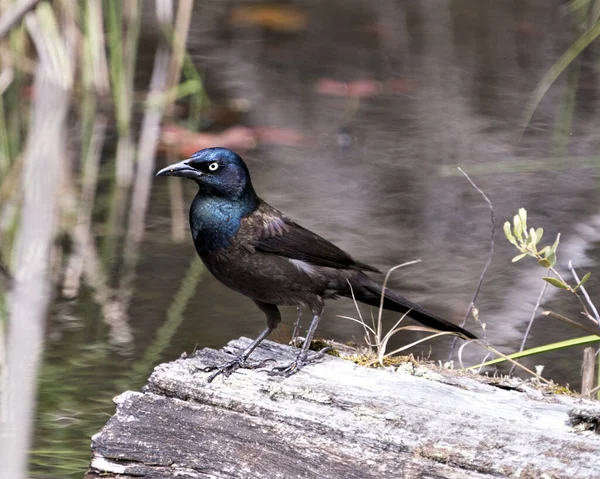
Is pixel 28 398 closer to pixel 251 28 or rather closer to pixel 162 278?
pixel 162 278

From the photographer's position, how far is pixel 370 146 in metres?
7.41

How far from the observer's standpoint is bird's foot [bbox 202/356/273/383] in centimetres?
318

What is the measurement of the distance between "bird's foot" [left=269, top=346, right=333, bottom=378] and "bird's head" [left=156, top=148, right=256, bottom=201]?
0.59 meters

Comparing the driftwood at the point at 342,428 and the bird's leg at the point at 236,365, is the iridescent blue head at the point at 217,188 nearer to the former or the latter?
the bird's leg at the point at 236,365

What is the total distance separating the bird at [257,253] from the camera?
10.9ft

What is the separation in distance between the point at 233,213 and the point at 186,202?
Answer: 10.7ft

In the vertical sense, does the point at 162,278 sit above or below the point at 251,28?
below

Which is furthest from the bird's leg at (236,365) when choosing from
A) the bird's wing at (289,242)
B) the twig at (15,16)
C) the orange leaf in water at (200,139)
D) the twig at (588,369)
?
the orange leaf in water at (200,139)

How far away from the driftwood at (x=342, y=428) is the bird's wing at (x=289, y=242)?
424mm

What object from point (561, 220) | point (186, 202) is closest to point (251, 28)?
point (186, 202)

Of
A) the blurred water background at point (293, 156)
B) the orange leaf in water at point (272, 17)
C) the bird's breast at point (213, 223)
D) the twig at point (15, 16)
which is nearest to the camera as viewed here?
the twig at point (15, 16)

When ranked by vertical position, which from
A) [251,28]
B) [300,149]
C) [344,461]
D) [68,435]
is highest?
[251,28]

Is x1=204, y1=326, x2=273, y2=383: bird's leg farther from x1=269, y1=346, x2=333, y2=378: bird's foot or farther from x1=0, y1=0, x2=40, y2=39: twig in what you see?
x1=0, y1=0, x2=40, y2=39: twig

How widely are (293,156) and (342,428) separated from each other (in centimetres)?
453
